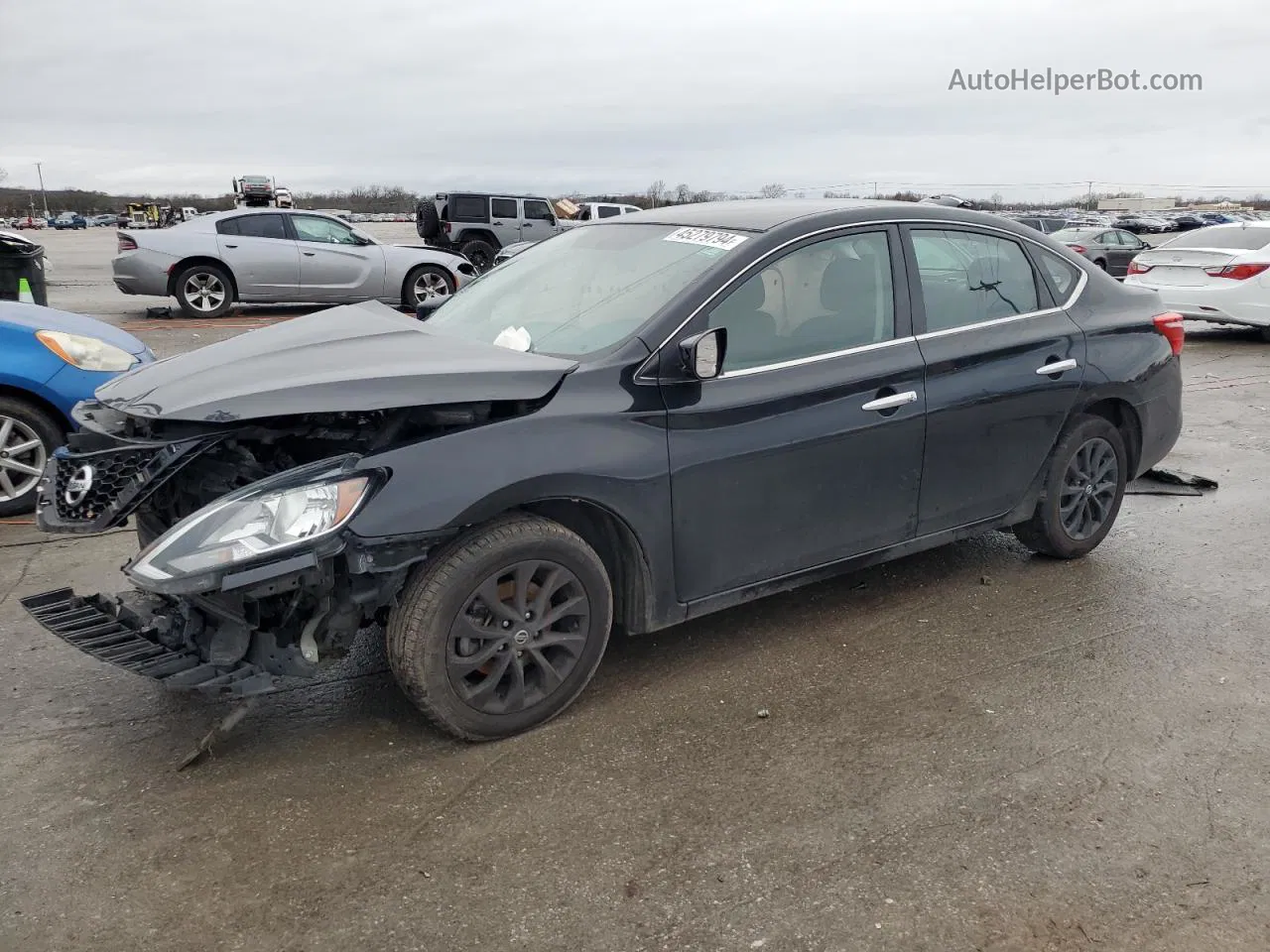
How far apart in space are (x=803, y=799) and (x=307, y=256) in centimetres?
1378

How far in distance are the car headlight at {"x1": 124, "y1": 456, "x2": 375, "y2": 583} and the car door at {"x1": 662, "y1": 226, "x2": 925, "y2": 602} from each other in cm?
111

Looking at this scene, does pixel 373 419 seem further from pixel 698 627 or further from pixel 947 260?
pixel 947 260

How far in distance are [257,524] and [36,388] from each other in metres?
3.27

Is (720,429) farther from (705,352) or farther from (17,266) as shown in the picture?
(17,266)

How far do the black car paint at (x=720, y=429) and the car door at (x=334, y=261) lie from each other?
38.6 ft

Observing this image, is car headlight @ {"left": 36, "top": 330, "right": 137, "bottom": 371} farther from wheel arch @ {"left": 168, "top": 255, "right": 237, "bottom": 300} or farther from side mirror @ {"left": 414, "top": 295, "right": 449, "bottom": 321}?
wheel arch @ {"left": 168, "top": 255, "right": 237, "bottom": 300}

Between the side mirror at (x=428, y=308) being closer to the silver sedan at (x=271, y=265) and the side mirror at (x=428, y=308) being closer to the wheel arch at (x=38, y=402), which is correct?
the wheel arch at (x=38, y=402)

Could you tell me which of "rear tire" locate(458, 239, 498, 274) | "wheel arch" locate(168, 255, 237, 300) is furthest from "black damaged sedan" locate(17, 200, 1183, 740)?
"rear tire" locate(458, 239, 498, 274)

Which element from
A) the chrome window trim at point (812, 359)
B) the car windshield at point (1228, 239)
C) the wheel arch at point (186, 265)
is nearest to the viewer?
the chrome window trim at point (812, 359)

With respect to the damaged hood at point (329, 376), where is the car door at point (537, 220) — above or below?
above

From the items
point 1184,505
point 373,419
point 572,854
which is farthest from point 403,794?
point 1184,505

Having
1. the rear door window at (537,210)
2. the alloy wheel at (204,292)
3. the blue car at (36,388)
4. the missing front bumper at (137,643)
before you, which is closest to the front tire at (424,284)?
the alloy wheel at (204,292)

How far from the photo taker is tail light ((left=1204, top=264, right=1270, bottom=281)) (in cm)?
1264

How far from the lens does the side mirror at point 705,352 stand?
11.2ft
